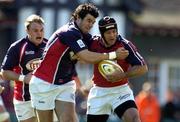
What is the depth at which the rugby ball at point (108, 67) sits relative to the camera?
13219mm

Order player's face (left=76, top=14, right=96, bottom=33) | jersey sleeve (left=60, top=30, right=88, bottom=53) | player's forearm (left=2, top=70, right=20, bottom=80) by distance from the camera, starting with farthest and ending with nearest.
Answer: player's forearm (left=2, top=70, right=20, bottom=80), player's face (left=76, top=14, right=96, bottom=33), jersey sleeve (left=60, top=30, right=88, bottom=53)

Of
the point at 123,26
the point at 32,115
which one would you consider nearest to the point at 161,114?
the point at 123,26

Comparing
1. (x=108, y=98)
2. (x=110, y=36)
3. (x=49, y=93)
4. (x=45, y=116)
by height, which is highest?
(x=110, y=36)

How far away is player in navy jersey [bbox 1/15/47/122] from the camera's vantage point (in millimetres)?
14195

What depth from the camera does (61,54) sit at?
13.1 metres

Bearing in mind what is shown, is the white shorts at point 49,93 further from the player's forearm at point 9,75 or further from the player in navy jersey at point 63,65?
the player's forearm at point 9,75

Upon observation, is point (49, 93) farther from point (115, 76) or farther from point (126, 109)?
point (126, 109)

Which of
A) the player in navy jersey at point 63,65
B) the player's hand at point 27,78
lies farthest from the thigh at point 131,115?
the player's hand at point 27,78

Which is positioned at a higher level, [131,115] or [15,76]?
[15,76]

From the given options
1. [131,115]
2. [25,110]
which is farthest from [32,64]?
[131,115]

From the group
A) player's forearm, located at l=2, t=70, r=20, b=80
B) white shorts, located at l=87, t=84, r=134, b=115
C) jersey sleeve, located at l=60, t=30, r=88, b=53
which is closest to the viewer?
jersey sleeve, located at l=60, t=30, r=88, b=53

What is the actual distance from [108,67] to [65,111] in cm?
85

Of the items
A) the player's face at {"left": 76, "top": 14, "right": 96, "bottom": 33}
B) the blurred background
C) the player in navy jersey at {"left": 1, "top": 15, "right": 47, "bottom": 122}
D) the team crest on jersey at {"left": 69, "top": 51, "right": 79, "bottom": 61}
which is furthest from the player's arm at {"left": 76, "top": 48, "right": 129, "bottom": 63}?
the blurred background

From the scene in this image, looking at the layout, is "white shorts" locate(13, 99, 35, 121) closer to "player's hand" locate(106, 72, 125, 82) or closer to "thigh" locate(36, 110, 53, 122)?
"thigh" locate(36, 110, 53, 122)
